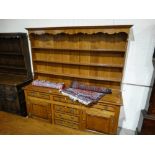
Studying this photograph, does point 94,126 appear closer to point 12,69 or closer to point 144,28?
point 144,28

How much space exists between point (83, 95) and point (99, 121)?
477 mm

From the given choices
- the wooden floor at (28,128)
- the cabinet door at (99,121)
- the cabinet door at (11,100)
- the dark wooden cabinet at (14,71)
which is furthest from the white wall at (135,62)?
the wooden floor at (28,128)

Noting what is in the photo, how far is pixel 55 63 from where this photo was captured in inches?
97.8

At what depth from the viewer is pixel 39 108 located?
2.38 metres

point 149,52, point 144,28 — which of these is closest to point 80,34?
point 144,28

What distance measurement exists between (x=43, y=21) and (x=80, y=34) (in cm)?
77

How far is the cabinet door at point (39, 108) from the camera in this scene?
7.56 ft

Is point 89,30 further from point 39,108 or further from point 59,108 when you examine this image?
point 39,108

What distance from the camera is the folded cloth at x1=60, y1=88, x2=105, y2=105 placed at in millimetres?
1898

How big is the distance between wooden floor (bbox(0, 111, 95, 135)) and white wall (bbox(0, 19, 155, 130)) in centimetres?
130

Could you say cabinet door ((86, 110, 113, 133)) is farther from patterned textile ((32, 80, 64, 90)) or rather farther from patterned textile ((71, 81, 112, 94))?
patterned textile ((32, 80, 64, 90))

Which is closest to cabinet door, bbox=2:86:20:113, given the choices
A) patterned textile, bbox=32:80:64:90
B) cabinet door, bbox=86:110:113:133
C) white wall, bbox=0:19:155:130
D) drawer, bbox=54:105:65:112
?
patterned textile, bbox=32:80:64:90

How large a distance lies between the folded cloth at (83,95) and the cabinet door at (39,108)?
452 mm

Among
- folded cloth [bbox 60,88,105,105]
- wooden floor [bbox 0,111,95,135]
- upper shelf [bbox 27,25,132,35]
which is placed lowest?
wooden floor [bbox 0,111,95,135]
